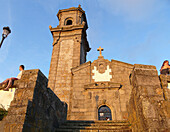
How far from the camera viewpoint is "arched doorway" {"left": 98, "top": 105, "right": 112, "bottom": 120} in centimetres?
1145

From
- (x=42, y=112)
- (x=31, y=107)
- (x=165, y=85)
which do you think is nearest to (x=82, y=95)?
(x=42, y=112)

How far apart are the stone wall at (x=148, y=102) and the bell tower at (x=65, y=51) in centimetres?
952

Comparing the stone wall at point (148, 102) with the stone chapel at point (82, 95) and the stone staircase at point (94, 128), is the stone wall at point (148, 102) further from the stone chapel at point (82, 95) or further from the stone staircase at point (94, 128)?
the stone staircase at point (94, 128)

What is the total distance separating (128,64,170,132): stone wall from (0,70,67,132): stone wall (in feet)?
10.6

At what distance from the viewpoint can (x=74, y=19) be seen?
796 inches

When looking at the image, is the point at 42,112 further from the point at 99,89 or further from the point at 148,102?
the point at 99,89

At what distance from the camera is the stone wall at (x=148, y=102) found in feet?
15.2

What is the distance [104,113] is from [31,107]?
798 cm

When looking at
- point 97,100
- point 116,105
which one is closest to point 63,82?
point 97,100

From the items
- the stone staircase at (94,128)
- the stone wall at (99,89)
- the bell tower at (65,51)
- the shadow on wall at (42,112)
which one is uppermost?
the bell tower at (65,51)

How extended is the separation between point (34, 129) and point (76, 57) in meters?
12.4

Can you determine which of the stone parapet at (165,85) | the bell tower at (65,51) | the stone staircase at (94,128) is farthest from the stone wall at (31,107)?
the bell tower at (65,51)

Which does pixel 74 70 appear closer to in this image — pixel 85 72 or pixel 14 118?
pixel 85 72

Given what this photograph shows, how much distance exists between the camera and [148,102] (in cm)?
501
